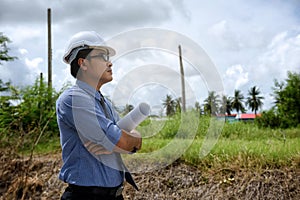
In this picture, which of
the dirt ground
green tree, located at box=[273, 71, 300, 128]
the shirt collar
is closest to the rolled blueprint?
the shirt collar

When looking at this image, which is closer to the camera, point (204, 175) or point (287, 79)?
point (204, 175)

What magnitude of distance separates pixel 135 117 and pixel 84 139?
26cm

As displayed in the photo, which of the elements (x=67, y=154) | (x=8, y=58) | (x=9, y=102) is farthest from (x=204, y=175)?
(x=8, y=58)

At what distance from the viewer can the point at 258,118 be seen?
9.86 metres

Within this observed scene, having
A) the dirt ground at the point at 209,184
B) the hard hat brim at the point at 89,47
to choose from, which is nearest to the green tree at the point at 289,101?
the dirt ground at the point at 209,184

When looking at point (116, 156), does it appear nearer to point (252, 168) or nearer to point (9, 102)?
point (252, 168)

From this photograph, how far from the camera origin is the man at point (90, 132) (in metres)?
1.72

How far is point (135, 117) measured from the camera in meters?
1.76

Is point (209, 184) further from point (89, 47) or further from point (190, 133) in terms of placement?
point (89, 47)

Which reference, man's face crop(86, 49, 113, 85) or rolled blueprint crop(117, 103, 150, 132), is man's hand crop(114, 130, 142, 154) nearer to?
rolled blueprint crop(117, 103, 150, 132)

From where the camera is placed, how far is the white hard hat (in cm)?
192

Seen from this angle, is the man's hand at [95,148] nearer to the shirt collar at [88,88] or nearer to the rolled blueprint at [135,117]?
the rolled blueprint at [135,117]

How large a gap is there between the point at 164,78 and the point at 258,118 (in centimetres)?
831

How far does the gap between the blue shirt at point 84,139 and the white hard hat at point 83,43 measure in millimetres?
168
